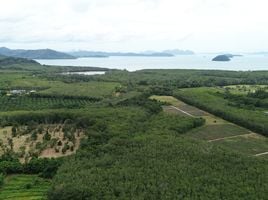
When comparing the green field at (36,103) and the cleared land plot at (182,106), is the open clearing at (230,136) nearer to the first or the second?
the cleared land plot at (182,106)

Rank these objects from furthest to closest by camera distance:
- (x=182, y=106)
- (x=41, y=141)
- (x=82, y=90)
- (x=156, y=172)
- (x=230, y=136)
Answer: (x=82, y=90) < (x=182, y=106) < (x=230, y=136) < (x=41, y=141) < (x=156, y=172)

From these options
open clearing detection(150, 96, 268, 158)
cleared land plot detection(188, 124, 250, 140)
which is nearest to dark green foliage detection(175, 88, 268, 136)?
open clearing detection(150, 96, 268, 158)

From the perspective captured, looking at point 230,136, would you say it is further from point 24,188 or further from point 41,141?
point 24,188

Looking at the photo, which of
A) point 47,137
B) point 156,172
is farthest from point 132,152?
point 47,137

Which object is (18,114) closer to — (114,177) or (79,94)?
(79,94)

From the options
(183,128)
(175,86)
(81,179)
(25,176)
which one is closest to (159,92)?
(175,86)

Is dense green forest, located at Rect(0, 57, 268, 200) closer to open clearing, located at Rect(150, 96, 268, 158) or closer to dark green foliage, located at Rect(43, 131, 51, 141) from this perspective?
dark green foliage, located at Rect(43, 131, 51, 141)

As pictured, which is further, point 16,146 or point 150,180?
point 16,146
